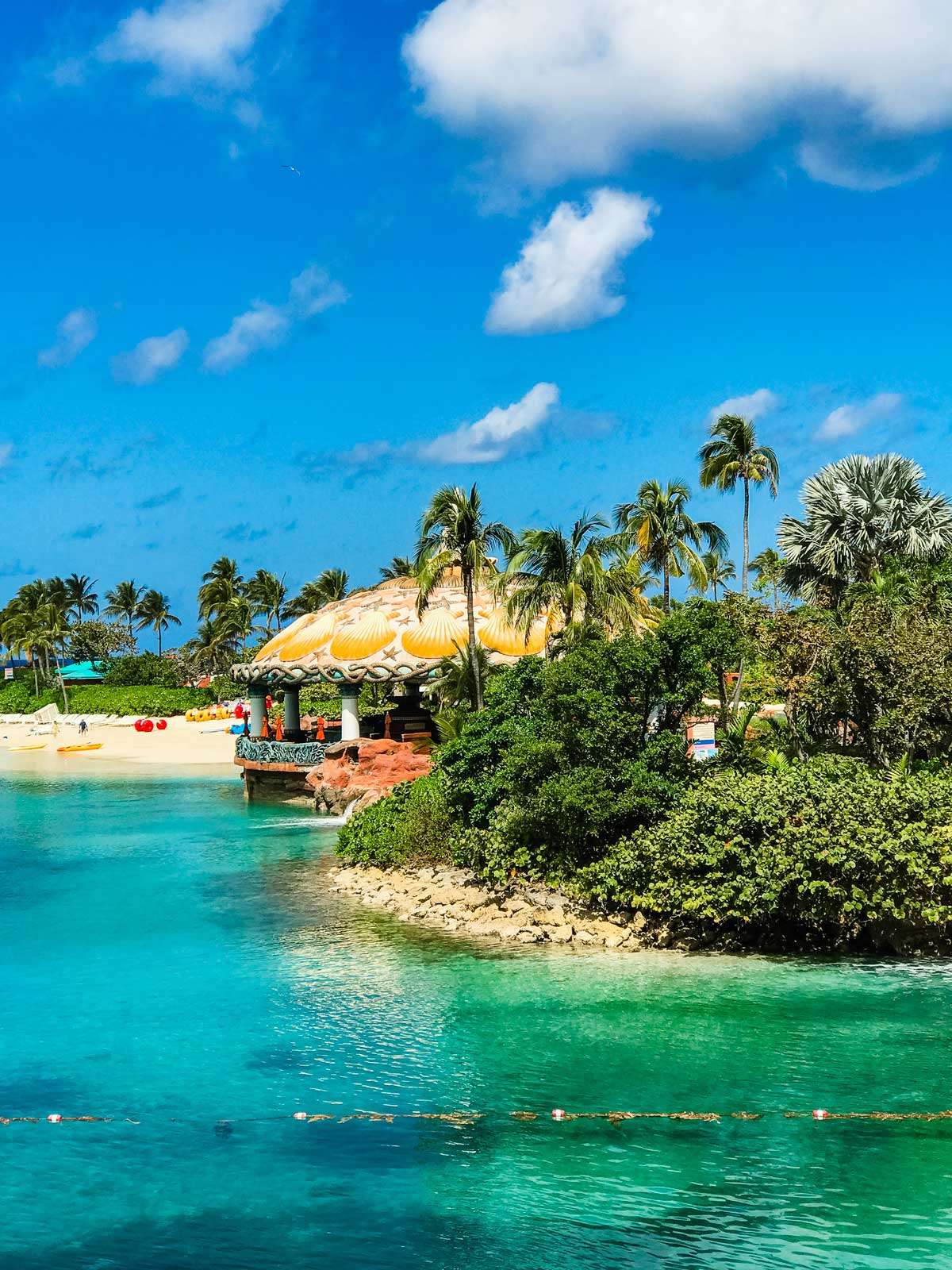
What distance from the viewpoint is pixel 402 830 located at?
28172mm

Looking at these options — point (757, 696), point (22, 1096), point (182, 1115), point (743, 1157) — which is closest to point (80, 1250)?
point (182, 1115)

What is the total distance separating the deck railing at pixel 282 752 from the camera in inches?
1769

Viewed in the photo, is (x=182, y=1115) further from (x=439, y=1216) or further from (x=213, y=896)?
(x=213, y=896)

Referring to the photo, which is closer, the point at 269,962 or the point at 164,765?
Result: the point at 269,962

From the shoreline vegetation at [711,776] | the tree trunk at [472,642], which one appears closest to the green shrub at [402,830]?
the shoreline vegetation at [711,776]

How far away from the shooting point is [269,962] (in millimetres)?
20656

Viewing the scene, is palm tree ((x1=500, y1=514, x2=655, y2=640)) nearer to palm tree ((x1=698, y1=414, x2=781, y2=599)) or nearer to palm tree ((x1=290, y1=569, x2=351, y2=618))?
palm tree ((x1=698, y1=414, x2=781, y2=599))

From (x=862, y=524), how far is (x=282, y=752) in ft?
76.8

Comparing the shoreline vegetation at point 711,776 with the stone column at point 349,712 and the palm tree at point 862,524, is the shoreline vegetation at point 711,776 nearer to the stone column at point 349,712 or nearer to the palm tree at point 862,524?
the palm tree at point 862,524

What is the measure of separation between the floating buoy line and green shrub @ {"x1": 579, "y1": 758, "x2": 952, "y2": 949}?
500cm

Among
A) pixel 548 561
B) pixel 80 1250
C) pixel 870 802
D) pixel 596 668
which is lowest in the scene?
pixel 80 1250

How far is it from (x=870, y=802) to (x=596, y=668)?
18.4ft

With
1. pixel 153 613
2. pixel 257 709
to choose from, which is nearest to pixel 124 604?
pixel 153 613

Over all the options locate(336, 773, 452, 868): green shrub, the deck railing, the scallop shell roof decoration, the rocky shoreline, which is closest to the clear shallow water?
the rocky shoreline
